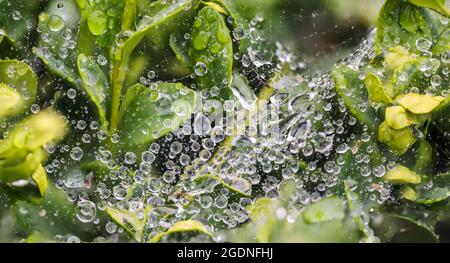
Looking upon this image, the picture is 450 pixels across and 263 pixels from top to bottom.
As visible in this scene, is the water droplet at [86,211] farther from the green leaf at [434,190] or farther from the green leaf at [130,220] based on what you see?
the green leaf at [434,190]

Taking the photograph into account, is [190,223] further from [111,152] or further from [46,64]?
[46,64]

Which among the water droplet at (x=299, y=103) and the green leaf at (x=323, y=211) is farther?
the water droplet at (x=299, y=103)

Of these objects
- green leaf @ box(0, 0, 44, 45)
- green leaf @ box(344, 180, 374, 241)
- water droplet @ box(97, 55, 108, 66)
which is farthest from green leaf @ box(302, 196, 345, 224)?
green leaf @ box(0, 0, 44, 45)

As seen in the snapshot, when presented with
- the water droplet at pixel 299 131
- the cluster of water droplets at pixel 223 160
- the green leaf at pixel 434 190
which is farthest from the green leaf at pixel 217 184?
the green leaf at pixel 434 190

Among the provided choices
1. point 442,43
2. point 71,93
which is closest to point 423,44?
point 442,43

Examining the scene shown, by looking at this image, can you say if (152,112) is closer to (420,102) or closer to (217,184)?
(217,184)

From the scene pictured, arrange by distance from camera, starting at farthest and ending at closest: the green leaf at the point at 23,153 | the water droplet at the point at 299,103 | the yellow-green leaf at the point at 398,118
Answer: the water droplet at the point at 299,103 → the yellow-green leaf at the point at 398,118 → the green leaf at the point at 23,153
